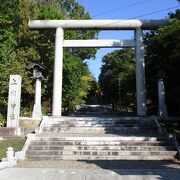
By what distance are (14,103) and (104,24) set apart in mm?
→ 7571

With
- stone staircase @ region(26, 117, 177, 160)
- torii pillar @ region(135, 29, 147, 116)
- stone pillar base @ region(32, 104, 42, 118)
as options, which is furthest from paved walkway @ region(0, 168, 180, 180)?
torii pillar @ region(135, 29, 147, 116)

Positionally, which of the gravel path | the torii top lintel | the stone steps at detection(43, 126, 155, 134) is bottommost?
the gravel path

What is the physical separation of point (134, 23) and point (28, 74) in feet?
26.4

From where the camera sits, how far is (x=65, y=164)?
10719mm

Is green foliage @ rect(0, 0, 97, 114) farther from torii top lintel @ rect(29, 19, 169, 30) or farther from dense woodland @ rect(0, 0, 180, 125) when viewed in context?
torii top lintel @ rect(29, 19, 169, 30)

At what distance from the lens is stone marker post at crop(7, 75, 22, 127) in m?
15.9

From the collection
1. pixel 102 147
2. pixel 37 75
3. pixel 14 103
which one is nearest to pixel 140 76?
pixel 37 75

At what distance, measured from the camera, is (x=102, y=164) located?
10.7m

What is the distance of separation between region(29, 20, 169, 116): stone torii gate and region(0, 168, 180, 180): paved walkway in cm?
1018

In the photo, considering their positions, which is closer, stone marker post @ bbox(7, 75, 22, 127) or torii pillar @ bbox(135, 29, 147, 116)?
stone marker post @ bbox(7, 75, 22, 127)

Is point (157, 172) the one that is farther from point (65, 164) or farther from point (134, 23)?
point (134, 23)

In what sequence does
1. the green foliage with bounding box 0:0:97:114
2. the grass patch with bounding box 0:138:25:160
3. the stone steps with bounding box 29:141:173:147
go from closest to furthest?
the stone steps with bounding box 29:141:173:147 < the grass patch with bounding box 0:138:25:160 < the green foliage with bounding box 0:0:97:114

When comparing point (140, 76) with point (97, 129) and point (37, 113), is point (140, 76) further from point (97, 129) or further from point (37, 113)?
point (37, 113)

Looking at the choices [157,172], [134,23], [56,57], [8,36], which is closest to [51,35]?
[8,36]
